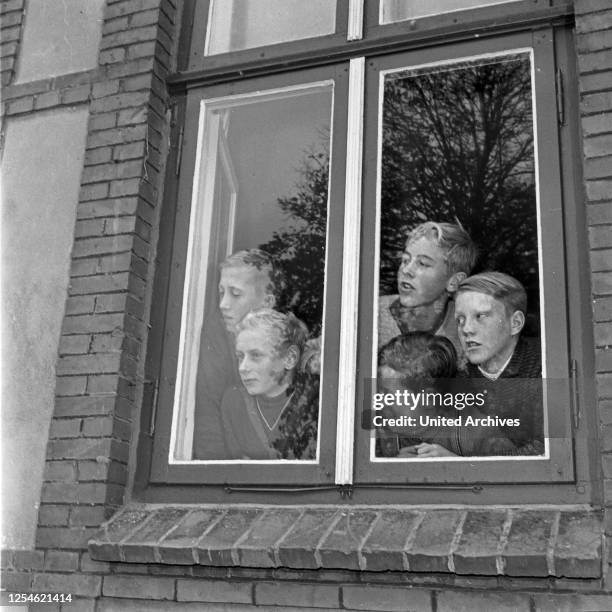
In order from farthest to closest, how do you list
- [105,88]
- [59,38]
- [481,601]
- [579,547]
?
[59,38], [105,88], [481,601], [579,547]

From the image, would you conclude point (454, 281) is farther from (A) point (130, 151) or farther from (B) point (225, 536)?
(A) point (130, 151)

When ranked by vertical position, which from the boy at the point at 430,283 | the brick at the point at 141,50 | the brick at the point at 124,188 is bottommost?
the boy at the point at 430,283

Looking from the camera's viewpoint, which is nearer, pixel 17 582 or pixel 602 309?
pixel 602 309

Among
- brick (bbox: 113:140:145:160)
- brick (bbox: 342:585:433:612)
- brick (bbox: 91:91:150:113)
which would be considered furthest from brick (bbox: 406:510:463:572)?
brick (bbox: 91:91:150:113)

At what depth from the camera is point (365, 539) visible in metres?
2.87

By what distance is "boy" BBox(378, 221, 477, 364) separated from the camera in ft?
10.9

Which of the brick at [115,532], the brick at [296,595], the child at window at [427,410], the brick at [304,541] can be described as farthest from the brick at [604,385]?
the brick at [115,532]

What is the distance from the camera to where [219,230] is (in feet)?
12.5

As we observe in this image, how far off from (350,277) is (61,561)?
1.56 meters

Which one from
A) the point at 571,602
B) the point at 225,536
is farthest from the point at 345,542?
the point at 571,602

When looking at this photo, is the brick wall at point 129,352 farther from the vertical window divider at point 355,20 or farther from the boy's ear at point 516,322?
the vertical window divider at point 355,20

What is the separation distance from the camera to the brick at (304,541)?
2.87 meters

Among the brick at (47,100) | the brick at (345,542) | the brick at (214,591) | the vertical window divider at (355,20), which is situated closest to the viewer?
the brick at (345,542)

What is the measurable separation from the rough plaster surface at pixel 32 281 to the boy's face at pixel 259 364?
0.80 metres
